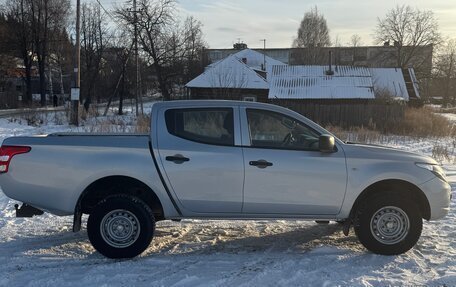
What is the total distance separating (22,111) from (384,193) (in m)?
28.9

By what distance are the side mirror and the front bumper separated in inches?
48.3

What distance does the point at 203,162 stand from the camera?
18.3 ft

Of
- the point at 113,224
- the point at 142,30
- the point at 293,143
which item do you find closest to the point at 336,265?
the point at 293,143

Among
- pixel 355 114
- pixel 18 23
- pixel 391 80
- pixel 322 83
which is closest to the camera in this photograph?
pixel 355 114

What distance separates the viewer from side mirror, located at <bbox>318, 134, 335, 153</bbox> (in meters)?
5.54

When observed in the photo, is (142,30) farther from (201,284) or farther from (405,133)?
(201,284)

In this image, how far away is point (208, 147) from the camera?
18.4 feet

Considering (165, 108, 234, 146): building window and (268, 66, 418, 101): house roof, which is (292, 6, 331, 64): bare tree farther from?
(165, 108, 234, 146): building window

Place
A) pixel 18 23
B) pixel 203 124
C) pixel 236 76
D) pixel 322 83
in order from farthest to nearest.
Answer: pixel 18 23
pixel 236 76
pixel 322 83
pixel 203 124

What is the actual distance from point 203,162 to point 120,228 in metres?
1.26

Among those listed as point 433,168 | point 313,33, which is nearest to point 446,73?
point 313,33

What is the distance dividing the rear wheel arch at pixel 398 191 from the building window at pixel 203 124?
5.59ft

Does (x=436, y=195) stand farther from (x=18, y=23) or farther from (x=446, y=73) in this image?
(x=446, y=73)

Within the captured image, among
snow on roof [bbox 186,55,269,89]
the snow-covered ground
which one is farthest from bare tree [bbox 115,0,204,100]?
the snow-covered ground
